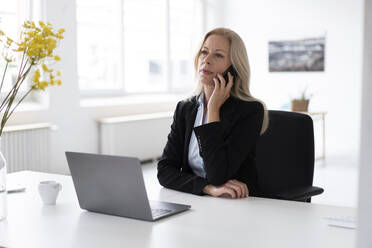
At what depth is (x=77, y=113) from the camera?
5891 mm

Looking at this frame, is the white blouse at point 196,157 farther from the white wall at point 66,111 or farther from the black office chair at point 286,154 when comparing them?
the white wall at point 66,111

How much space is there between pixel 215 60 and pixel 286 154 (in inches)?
21.4

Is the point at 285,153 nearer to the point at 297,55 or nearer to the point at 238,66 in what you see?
the point at 238,66

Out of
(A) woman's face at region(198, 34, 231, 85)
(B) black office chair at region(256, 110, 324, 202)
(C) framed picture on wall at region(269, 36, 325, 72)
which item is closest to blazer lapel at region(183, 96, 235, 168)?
(A) woman's face at region(198, 34, 231, 85)

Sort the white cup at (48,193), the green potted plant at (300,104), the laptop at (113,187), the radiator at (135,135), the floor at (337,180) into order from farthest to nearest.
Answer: the green potted plant at (300,104), the radiator at (135,135), the floor at (337,180), the white cup at (48,193), the laptop at (113,187)

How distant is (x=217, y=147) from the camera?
1975 mm

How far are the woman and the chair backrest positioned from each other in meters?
0.19

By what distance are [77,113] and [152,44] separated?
200cm

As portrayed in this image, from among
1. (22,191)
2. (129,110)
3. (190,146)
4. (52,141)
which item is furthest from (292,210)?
(129,110)

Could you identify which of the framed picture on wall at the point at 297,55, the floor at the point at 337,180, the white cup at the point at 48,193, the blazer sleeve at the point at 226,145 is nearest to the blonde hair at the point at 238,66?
the blazer sleeve at the point at 226,145

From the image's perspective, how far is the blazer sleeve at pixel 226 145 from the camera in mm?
1942

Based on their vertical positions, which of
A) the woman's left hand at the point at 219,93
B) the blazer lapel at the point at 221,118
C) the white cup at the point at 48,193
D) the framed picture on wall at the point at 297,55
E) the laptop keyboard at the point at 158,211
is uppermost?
the framed picture on wall at the point at 297,55

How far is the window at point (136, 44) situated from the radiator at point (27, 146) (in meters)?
1.26

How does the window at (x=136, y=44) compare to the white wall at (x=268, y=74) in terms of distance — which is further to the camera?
the window at (x=136, y=44)
